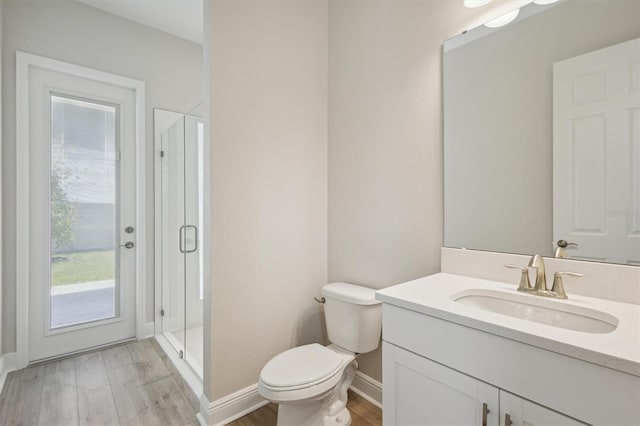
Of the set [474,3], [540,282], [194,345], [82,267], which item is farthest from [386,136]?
[82,267]

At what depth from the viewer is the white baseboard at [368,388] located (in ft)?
5.80

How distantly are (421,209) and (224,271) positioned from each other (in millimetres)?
1120

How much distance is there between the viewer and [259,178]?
5.82ft

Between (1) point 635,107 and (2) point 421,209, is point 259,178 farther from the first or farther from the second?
(1) point 635,107

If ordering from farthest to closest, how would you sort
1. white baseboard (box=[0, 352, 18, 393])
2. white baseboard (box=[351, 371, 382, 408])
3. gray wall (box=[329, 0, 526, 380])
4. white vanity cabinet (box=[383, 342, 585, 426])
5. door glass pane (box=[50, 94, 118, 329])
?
door glass pane (box=[50, 94, 118, 329])
white baseboard (box=[0, 352, 18, 393])
white baseboard (box=[351, 371, 382, 408])
gray wall (box=[329, 0, 526, 380])
white vanity cabinet (box=[383, 342, 585, 426])

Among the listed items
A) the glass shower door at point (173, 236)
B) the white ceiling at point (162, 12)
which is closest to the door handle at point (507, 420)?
the glass shower door at point (173, 236)

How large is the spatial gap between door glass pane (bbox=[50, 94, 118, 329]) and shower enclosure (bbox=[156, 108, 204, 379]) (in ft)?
1.32

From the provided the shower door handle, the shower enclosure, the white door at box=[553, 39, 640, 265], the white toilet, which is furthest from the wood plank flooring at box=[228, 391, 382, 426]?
the white door at box=[553, 39, 640, 265]

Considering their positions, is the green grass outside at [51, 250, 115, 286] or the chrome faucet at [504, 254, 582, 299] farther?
the green grass outside at [51, 250, 115, 286]

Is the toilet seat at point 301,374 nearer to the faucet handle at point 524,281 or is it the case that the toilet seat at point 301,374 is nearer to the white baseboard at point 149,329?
the faucet handle at point 524,281

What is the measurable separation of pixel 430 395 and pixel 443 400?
0.15ft

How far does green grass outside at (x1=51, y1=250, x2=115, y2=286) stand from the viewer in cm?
235

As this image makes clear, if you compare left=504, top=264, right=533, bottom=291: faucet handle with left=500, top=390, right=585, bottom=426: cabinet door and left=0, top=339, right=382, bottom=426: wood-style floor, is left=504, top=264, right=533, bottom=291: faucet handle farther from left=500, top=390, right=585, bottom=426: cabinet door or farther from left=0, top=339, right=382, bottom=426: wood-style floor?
left=0, top=339, right=382, bottom=426: wood-style floor

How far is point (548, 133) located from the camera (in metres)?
1.17
